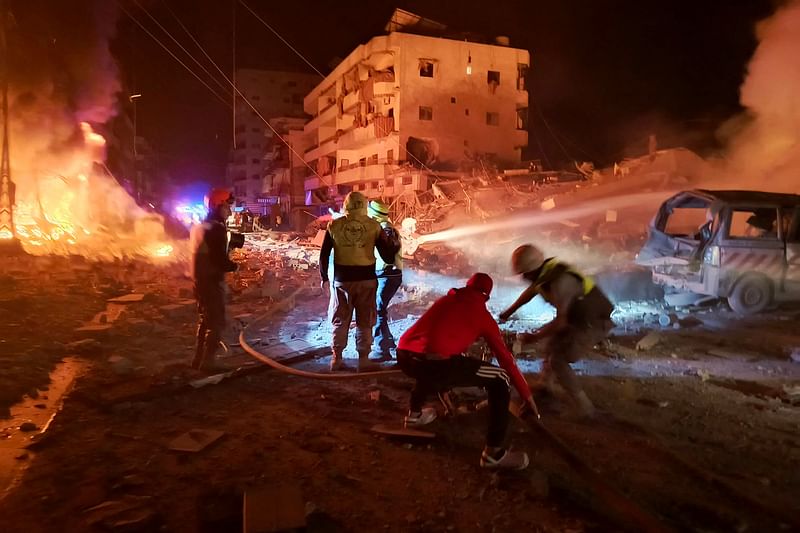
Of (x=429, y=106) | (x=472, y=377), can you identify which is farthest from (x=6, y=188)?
(x=429, y=106)

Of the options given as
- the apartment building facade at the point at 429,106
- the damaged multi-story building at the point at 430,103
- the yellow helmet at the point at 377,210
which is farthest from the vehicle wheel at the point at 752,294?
the damaged multi-story building at the point at 430,103

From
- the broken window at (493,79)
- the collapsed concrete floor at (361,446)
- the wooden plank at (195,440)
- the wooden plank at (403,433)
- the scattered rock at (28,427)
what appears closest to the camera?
the collapsed concrete floor at (361,446)

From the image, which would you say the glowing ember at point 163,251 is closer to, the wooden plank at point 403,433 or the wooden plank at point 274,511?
the wooden plank at point 403,433

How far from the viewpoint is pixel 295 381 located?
584cm

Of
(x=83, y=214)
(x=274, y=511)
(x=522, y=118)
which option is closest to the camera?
(x=274, y=511)

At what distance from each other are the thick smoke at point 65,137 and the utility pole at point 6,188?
0.87 m

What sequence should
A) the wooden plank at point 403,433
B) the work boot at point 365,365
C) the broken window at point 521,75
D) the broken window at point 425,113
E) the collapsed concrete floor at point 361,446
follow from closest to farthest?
the collapsed concrete floor at point 361,446 → the wooden plank at point 403,433 → the work boot at point 365,365 → the broken window at point 425,113 → the broken window at point 521,75

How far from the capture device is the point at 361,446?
410 centimetres

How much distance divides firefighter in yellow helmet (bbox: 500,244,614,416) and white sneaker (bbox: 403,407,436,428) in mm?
974

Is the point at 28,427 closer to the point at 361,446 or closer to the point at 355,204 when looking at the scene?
the point at 361,446

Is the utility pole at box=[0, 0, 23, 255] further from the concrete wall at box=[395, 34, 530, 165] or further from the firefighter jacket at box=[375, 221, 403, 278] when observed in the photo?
the concrete wall at box=[395, 34, 530, 165]

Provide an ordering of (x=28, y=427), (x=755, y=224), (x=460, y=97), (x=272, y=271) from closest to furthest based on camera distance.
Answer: (x=28, y=427), (x=755, y=224), (x=272, y=271), (x=460, y=97)

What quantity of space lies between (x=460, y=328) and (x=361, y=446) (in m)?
1.23

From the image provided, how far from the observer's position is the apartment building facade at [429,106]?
3622 centimetres
